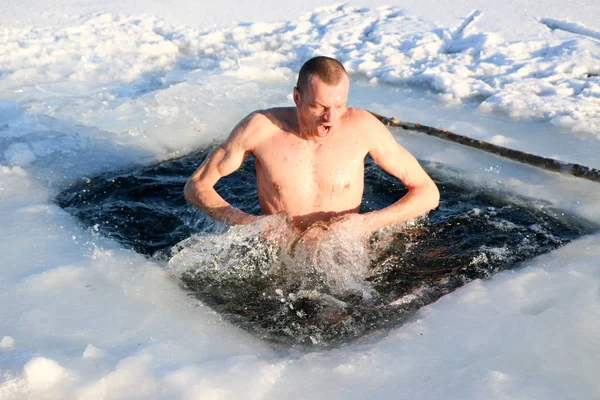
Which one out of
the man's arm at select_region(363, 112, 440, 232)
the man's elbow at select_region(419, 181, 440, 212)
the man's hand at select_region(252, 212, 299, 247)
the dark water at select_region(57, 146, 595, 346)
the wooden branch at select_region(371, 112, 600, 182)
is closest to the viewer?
the dark water at select_region(57, 146, 595, 346)

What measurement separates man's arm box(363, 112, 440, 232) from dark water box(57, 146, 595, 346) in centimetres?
18

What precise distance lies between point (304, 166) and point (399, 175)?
1.94ft

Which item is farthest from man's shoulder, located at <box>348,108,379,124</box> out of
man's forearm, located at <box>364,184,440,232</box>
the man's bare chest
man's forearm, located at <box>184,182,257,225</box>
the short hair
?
man's forearm, located at <box>184,182,257,225</box>

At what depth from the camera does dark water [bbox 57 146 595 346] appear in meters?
3.30

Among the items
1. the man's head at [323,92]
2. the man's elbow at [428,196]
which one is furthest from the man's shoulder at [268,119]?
the man's elbow at [428,196]

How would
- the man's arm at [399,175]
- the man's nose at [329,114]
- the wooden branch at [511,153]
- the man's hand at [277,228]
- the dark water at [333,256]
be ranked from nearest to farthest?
the dark water at [333,256] < the man's nose at [329,114] < the man's hand at [277,228] < the man's arm at [399,175] < the wooden branch at [511,153]

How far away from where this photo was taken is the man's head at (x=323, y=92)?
11.1 feet

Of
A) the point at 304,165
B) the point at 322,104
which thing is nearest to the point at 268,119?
the point at 304,165

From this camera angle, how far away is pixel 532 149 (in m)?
4.84

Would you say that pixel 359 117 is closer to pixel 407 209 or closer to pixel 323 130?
pixel 323 130

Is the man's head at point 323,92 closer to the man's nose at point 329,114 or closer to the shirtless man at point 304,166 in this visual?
the man's nose at point 329,114

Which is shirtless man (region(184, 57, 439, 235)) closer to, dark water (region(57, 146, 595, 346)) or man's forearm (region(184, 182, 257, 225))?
man's forearm (region(184, 182, 257, 225))

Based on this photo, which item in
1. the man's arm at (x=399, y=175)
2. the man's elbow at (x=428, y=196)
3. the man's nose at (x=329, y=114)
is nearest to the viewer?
the man's nose at (x=329, y=114)

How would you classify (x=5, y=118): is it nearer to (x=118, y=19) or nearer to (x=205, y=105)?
(x=205, y=105)
